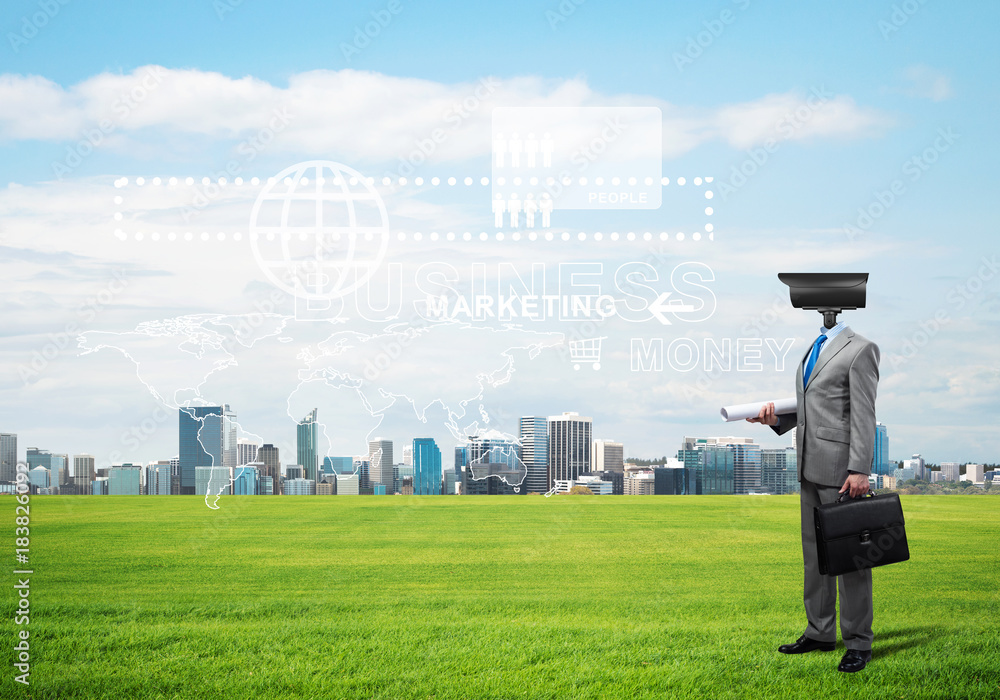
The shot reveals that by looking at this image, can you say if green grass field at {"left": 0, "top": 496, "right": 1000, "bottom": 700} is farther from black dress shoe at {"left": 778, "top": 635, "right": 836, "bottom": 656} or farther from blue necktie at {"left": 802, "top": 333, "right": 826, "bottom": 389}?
blue necktie at {"left": 802, "top": 333, "right": 826, "bottom": 389}

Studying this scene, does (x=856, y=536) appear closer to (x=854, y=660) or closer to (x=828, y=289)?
(x=854, y=660)

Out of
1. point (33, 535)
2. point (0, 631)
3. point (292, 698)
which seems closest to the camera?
point (292, 698)

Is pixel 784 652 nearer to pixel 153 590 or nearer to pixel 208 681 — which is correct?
pixel 208 681

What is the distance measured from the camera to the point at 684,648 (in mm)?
7031

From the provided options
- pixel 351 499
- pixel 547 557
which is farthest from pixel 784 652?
pixel 351 499

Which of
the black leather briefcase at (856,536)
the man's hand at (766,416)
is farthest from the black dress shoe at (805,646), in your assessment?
the man's hand at (766,416)

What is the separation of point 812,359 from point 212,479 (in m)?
14.0

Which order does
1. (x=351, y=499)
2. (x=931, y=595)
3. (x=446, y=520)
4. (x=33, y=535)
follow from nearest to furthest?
(x=931, y=595) → (x=33, y=535) → (x=446, y=520) → (x=351, y=499)

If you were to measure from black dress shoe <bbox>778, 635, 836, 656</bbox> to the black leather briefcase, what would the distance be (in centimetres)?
100

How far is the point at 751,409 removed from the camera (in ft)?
22.5

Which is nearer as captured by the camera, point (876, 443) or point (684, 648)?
point (876, 443)

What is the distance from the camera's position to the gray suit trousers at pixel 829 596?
652 cm

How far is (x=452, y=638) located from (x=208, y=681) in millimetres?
2156

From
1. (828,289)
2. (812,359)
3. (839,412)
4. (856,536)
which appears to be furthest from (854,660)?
(828,289)
